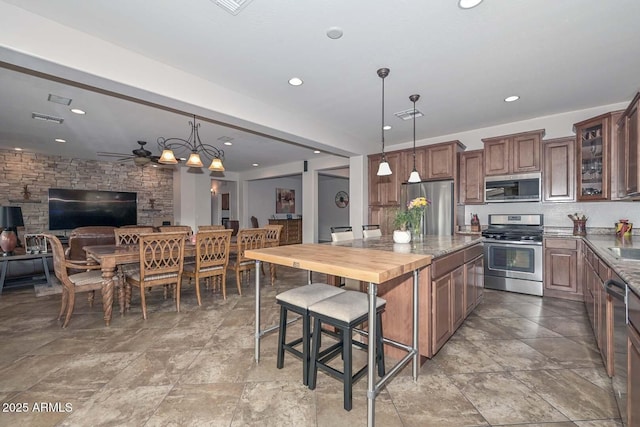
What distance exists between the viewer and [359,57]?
8.09ft

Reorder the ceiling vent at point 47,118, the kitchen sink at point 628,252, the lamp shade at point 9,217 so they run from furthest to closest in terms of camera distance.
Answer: the lamp shade at point 9,217
the ceiling vent at point 47,118
the kitchen sink at point 628,252

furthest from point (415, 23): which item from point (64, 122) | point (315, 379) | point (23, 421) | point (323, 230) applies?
point (323, 230)

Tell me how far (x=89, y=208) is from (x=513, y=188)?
8.70 meters

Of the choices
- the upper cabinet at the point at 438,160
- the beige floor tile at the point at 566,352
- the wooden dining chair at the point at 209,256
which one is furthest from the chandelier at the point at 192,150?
the beige floor tile at the point at 566,352

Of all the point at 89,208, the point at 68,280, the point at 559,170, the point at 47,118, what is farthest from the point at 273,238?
the point at 89,208

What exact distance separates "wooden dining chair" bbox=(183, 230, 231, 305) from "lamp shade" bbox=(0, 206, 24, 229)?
108 inches

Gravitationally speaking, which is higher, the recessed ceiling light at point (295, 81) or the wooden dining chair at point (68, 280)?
the recessed ceiling light at point (295, 81)

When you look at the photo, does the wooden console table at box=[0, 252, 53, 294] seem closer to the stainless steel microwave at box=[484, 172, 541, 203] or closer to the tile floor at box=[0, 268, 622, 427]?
the tile floor at box=[0, 268, 622, 427]

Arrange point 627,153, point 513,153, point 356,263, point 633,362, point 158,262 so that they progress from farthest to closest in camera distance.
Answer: point 513,153 → point 158,262 → point 627,153 → point 356,263 → point 633,362

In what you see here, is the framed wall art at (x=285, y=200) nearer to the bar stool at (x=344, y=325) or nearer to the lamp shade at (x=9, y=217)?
the lamp shade at (x=9, y=217)

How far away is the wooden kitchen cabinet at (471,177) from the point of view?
443 cm

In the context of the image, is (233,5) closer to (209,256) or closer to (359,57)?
(359,57)

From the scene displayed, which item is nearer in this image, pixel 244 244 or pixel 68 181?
pixel 244 244

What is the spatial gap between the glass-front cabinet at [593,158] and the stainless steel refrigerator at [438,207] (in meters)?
1.58
